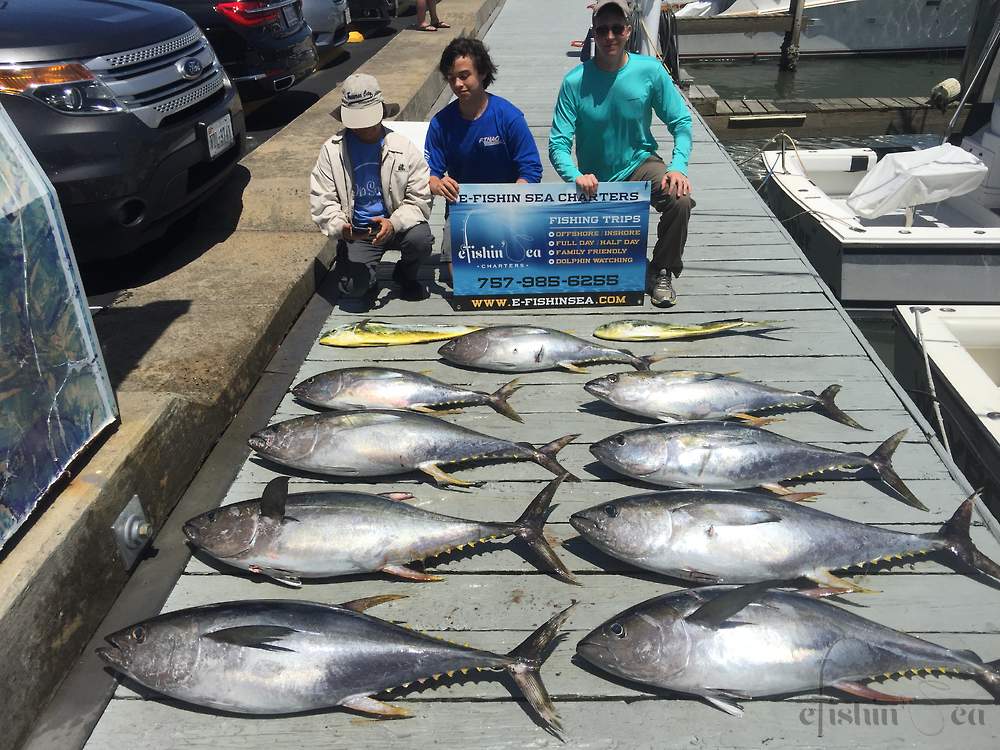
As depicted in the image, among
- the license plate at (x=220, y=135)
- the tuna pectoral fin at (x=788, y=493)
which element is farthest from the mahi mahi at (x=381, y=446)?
the license plate at (x=220, y=135)

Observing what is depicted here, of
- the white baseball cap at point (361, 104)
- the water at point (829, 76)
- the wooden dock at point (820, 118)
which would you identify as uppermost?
the white baseball cap at point (361, 104)

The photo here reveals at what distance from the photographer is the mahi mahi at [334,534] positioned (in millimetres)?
2625

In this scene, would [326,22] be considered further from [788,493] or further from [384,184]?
[788,493]

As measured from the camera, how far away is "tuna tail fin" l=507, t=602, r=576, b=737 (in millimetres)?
2188

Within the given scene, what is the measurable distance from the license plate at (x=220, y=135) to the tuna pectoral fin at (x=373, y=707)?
3.76m

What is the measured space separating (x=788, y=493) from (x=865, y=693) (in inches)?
35.7

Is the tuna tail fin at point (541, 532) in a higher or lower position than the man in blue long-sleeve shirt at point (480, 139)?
lower

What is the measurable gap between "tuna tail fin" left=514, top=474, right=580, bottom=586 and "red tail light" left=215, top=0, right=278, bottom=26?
7473mm

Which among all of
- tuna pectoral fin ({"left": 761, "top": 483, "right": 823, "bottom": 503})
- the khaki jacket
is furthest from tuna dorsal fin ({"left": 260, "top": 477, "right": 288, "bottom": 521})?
the khaki jacket

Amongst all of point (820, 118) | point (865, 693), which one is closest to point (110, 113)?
point (865, 693)

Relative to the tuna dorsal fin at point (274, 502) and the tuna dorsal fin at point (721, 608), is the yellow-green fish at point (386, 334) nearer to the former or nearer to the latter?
the tuna dorsal fin at point (274, 502)

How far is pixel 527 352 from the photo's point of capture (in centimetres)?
396

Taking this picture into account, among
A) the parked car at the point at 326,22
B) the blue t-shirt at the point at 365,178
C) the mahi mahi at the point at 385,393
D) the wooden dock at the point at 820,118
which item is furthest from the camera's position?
the wooden dock at the point at 820,118

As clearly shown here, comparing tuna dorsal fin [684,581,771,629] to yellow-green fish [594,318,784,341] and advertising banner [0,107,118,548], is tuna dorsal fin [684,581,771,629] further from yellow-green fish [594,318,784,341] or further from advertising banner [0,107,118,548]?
yellow-green fish [594,318,784,341]
